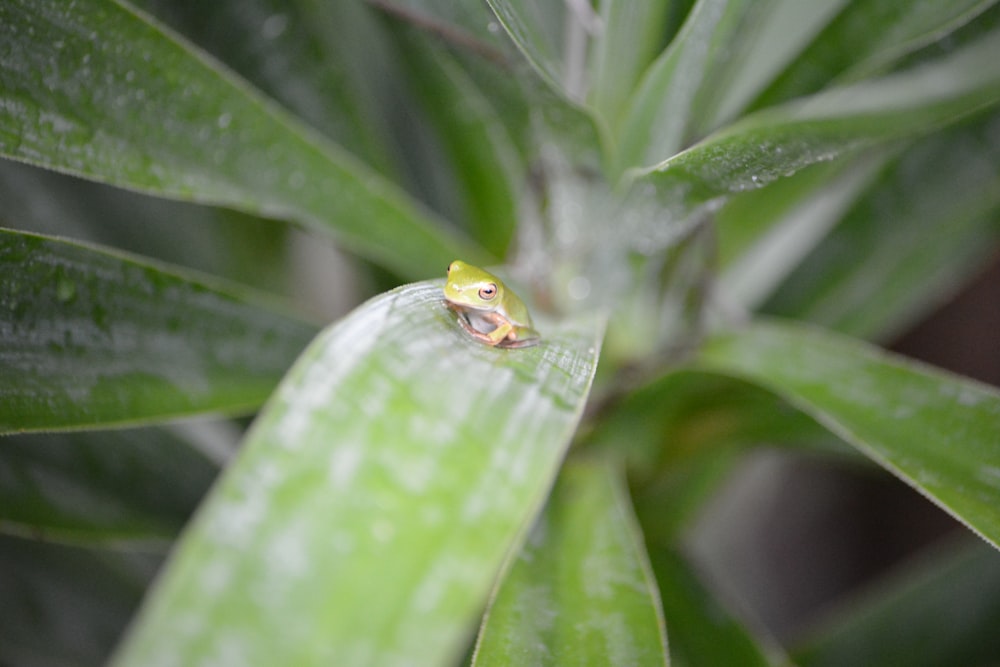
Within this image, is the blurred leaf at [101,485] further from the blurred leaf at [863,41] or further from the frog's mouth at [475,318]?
the blurred leaf at [863,41]

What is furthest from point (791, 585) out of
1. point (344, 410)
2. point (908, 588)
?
point (344, 410)

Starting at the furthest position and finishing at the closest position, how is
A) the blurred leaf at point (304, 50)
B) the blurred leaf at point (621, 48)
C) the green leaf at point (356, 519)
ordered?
1. the blurred leaf at point (304, 50)
2. the blurred leaf at point (621, 48)
3. the green leaf at point (356, 519)

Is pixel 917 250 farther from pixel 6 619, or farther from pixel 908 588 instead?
pixel 6 619

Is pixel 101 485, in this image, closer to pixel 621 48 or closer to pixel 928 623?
pixel 621 48

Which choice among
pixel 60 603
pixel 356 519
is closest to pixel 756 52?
pixel 356 519

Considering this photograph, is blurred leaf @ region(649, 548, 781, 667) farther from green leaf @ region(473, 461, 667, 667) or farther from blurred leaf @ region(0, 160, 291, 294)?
blurred leaf @ region(0, 160, 291, 294)

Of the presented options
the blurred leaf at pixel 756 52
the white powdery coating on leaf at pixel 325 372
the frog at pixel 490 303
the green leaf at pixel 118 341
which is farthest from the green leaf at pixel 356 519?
the blurred leaf at pixel 756 52
